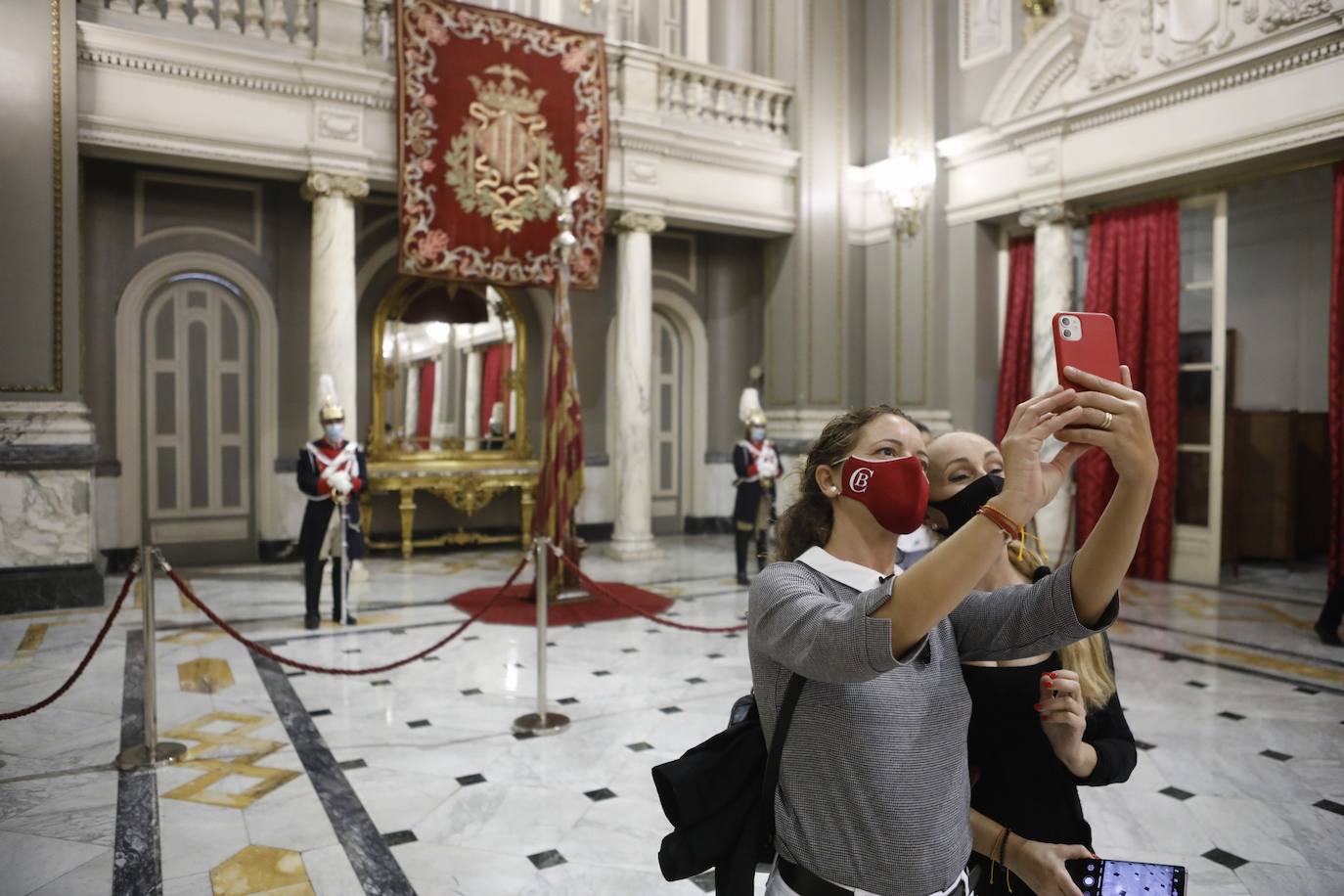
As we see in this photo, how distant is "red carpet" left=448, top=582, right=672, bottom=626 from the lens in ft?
22.5

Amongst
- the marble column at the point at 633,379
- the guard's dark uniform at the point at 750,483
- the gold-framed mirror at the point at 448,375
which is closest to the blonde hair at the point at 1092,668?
the guard's dark uniform at the point at 750,483

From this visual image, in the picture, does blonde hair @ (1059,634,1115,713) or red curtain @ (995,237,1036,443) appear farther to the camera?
red curtain @ (995,237,1036,443)

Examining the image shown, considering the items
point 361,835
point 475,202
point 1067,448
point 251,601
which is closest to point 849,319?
point 475,202

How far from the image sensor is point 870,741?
1.36 meters

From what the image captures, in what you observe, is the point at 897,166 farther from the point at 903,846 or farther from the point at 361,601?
the point at 903,846

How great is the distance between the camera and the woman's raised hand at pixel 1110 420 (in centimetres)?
117

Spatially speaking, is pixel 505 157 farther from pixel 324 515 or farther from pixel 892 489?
pixel 892 489

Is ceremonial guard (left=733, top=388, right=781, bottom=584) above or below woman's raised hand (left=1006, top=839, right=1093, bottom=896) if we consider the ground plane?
above

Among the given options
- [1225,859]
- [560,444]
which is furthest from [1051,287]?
[1225,859]

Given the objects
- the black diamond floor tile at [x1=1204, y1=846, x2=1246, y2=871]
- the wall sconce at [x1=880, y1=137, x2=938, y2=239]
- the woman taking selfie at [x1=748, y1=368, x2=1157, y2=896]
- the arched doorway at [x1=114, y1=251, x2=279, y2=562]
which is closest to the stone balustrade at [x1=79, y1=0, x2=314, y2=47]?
the arched doorway at [x1=114, y1=251, x2=279, y2=562]

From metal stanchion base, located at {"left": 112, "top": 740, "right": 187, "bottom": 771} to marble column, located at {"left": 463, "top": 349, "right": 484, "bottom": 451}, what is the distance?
6.45 metres

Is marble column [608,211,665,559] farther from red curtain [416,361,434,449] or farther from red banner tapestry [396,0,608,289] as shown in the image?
red curtain [416,361,434,449]

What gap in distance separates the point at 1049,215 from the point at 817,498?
809cm

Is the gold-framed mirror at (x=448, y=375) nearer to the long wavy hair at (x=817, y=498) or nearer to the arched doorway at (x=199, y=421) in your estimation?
the arched doorway at (x=199, y=421)
